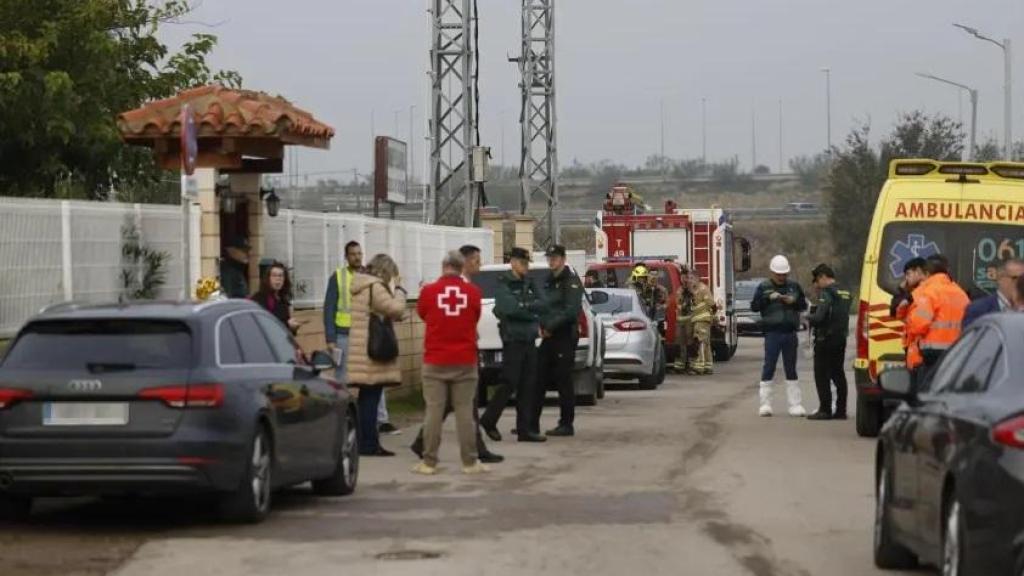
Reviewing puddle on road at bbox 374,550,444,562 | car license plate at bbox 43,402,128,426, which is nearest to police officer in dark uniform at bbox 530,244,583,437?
car license plate at bbox 43,402,128,426

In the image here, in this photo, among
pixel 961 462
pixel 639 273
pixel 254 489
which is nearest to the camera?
pixel 961 462

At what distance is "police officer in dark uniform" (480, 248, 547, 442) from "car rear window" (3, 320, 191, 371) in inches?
279

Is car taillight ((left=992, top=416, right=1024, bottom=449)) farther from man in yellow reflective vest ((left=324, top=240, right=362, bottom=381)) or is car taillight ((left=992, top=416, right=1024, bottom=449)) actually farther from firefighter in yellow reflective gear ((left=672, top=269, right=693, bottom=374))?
firefighter in yellow reflective gear ((left=672, top=269, right=693, bottom=374))

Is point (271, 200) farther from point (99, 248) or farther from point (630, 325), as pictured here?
point (630, 325)

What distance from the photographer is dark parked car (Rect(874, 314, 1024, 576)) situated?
8.59 m

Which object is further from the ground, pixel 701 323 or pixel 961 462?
pixel 961 462

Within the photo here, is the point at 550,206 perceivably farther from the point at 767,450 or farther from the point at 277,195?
the point at 767,450

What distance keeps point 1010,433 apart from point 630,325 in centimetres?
2169

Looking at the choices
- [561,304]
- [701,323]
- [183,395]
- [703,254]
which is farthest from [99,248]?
[703,254]

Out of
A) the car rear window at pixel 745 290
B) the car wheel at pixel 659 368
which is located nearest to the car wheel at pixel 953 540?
the car wheel at pixel 659 368

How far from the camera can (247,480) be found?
13.0 m

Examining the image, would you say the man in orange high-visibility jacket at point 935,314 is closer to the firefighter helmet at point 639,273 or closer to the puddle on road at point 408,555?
the puddle on road at point 408,555

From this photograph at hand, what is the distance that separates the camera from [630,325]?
30297mm

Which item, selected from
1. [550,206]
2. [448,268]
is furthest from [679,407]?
[550,206]
